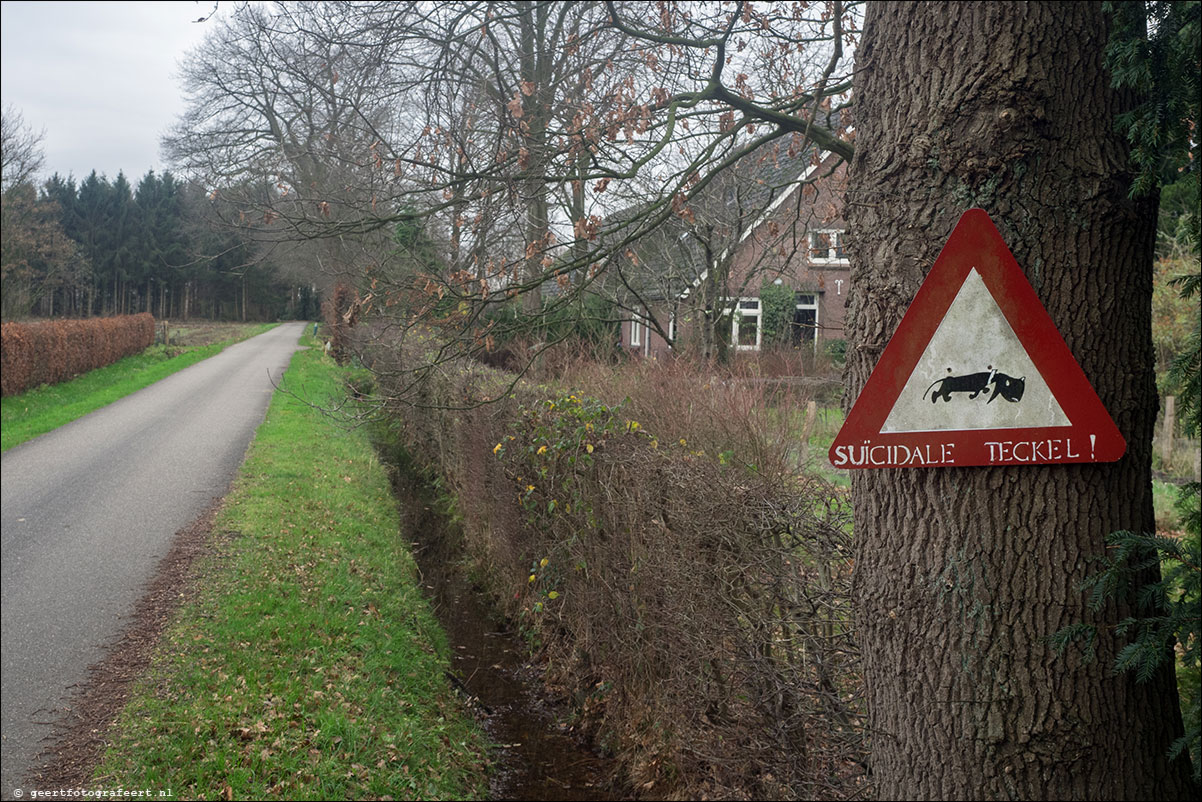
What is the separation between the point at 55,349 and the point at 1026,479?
81.4 ft

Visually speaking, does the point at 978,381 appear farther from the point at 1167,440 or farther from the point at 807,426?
the point at 1167,440

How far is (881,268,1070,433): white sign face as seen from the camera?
1.91 meters

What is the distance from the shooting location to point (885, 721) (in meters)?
2.17

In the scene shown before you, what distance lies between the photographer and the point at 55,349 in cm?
2173

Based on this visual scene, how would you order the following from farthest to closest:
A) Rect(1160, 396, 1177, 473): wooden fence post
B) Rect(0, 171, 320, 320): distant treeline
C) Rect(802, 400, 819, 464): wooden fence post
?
Rect(0, 171, 320, 320): distant treeline
Rect(1160, 396, 1177, 473): wooden fence post
Rect(802, 400, 819, 464): wooden fence post

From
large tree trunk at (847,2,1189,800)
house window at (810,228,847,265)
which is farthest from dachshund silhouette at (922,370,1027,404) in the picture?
house window at (810,228,847,265)

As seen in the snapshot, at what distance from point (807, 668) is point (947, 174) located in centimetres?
234

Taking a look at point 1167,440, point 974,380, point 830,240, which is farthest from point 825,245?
point 1167,440

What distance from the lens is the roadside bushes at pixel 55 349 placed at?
1917cm

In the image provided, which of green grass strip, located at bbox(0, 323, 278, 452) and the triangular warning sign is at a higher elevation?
the triangular warning sign

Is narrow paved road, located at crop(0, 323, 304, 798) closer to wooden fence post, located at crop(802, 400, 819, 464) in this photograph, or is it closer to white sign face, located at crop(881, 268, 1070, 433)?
wooden fence post, located at crop(802, 400, 819, 464)

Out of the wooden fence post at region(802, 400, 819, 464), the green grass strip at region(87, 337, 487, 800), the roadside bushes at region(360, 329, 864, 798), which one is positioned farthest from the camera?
the wooden fence post at region(802, 400, 819, 464)

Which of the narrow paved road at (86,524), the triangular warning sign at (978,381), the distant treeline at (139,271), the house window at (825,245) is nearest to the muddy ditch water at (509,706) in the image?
the narrow paved road at (86,524)

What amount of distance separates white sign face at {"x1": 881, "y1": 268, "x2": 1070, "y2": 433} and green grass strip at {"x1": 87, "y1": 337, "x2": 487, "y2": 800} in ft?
13.1
